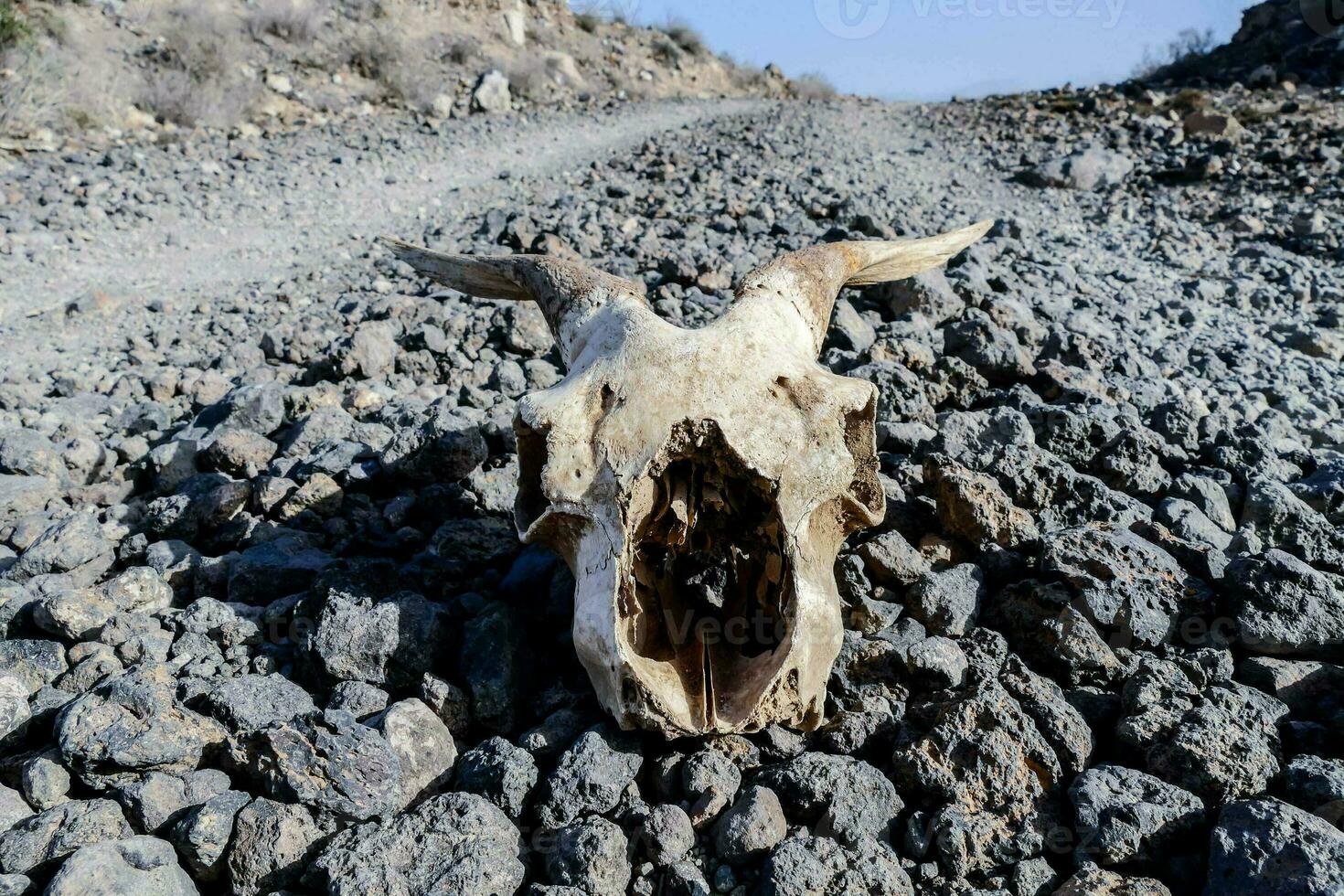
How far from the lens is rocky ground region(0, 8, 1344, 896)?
2406 mm

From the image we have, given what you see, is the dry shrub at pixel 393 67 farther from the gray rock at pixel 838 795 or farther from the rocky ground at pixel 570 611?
the gray rock at pixel 838 795

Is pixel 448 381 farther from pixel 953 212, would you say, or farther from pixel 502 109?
pixel 502 109

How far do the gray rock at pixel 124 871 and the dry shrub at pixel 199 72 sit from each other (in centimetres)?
1359

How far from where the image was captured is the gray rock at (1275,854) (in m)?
2.13

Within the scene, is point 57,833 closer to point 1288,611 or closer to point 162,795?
point 162,795

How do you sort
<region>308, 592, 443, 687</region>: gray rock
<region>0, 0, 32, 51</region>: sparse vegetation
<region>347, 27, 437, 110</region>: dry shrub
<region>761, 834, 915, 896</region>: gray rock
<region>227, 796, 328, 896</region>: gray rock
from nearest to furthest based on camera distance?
<region>761, 834, 915, 896</region>: gray rock → <region>227, 796, 328, 896</region>: gray rock → <region>308, 592, 443, 687</region>: gray rock → <region>0, 0, 32, 51</region>: sparse vegetation → <region>347, 27, 437, 110</region>: dry shrub

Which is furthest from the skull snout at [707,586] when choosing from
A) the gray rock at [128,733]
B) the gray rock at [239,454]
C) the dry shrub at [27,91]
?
the dry shrub at [27,91]

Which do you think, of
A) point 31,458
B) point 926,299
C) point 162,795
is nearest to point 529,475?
point 162,795

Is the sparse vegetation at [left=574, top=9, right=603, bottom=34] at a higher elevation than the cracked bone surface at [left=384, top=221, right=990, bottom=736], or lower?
higher

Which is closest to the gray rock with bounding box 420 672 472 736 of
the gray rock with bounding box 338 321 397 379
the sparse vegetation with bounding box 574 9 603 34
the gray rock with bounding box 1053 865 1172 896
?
the gray rock with bounding box 1053 865 1172 896

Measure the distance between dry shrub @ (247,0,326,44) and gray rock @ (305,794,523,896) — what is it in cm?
1803

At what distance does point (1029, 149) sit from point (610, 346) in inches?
525

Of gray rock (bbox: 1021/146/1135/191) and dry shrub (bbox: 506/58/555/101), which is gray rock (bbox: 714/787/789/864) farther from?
dry shrub (bbox: 506/58/555/101)

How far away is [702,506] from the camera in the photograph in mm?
2787
